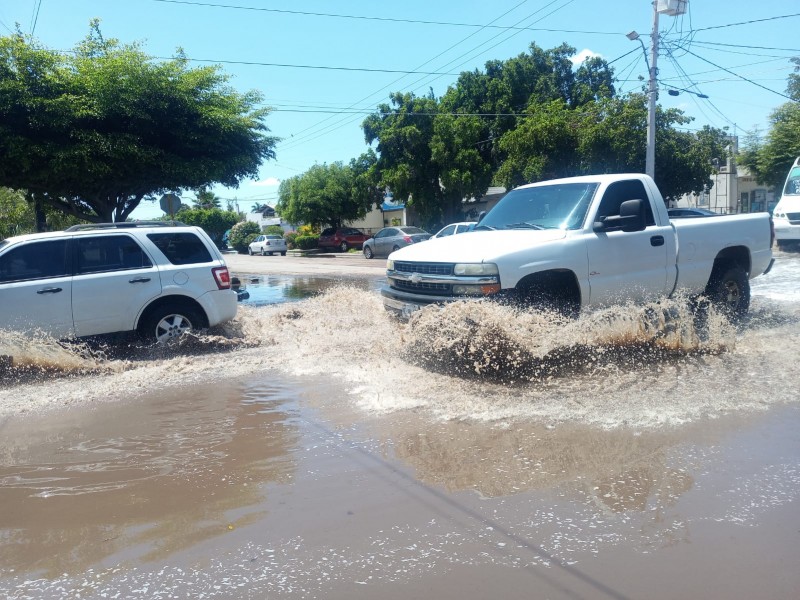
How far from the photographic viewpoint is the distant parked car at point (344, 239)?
141 feet

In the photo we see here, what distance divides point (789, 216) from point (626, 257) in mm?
15779

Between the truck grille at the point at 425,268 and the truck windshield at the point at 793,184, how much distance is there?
18.2 meters

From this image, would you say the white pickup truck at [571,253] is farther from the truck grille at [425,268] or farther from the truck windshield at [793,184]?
the truck windshield at [793,184]

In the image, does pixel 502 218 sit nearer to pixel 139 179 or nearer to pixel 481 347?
pixel 481 347

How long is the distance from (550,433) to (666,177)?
87.0ft

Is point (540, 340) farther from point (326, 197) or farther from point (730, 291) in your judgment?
point (326, 197)

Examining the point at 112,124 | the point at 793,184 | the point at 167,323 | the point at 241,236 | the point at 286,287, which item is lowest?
the point at 286,287

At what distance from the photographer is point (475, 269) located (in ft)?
21.7

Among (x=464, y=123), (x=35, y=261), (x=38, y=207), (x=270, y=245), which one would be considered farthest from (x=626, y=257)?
Result: (x=270, y=245)

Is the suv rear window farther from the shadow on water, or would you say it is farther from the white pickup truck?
the shadow on water

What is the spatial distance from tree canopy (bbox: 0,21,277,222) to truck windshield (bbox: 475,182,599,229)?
27.2 feet

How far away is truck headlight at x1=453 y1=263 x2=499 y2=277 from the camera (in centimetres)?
654

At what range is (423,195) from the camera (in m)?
35.0

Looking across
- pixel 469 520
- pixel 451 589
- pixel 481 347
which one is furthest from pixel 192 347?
pixel 451 589
